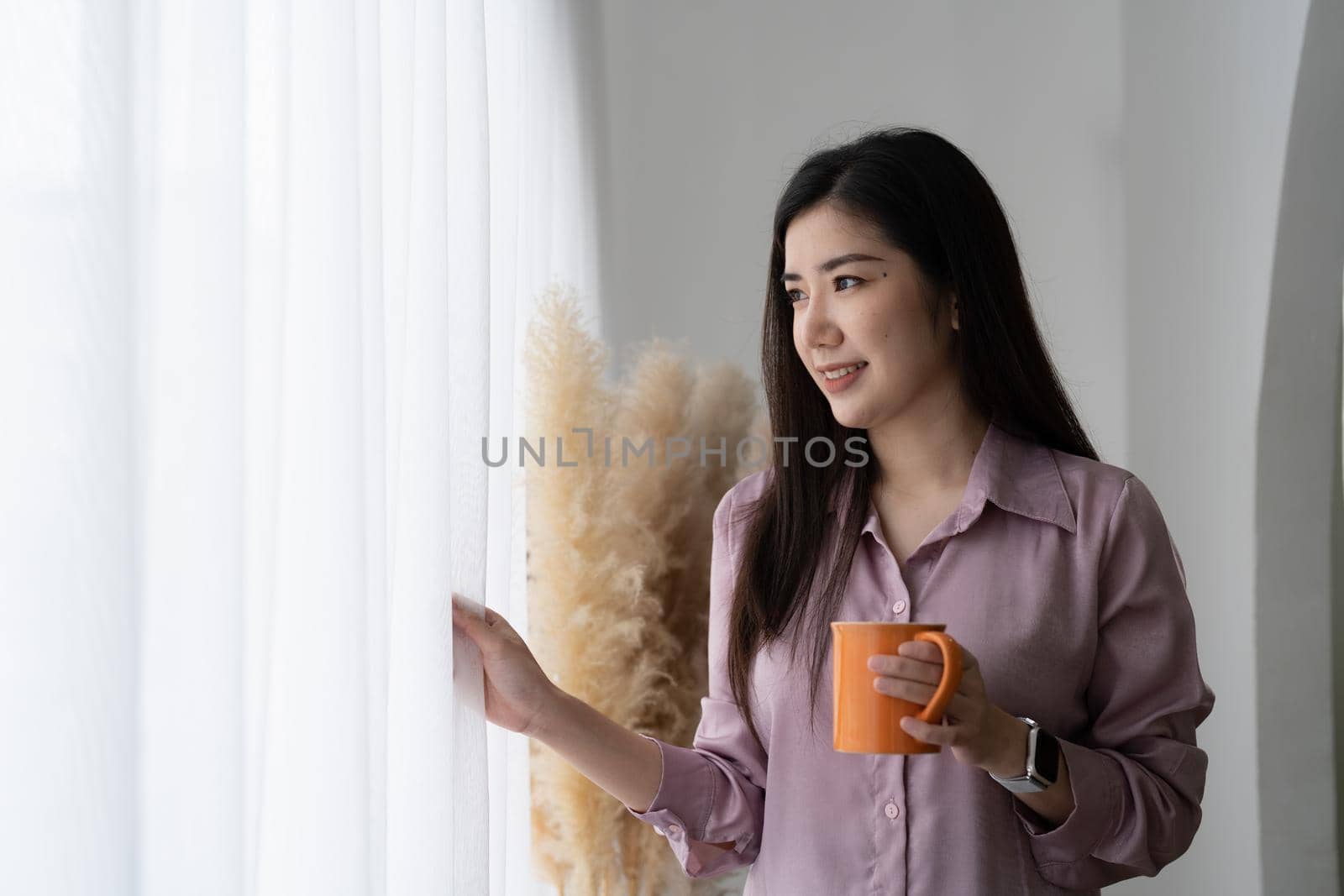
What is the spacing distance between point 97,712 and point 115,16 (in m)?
0.31

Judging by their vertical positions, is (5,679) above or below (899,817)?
above

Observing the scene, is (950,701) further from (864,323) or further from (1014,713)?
(864,323)

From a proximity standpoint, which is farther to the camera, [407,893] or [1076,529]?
[1076,529]

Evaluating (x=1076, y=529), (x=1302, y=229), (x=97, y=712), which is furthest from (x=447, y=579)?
(x=1302, y=229)

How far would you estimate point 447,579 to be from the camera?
903 mm

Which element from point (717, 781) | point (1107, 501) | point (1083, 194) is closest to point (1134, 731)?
point (1107, 501)

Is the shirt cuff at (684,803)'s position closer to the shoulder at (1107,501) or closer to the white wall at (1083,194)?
the shoulder at (1107,501)

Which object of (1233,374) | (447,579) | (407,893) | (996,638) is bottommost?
(407,893)

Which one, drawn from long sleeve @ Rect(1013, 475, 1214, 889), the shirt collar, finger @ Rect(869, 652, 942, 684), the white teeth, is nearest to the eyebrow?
the white teeth

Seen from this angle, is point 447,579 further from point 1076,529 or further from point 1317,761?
point 1317,761

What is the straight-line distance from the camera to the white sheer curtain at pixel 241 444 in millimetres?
454

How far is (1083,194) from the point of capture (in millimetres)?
2447

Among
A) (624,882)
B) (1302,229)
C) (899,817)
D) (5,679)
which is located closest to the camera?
(5,679)

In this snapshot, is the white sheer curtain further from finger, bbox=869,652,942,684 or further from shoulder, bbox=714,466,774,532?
shoulder, bbox=714,466,774,532
